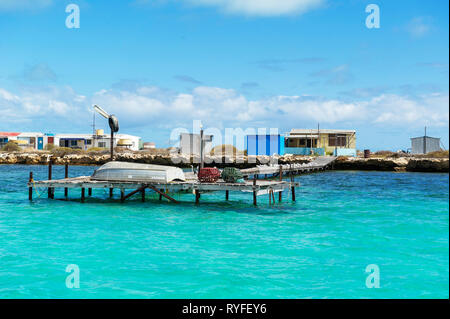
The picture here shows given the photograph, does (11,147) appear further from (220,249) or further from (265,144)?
(220,249)

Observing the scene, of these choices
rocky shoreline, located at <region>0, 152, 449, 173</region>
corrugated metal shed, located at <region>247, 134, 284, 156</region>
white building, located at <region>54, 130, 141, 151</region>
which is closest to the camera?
rocky shoreline, located at <region>0, 152, 449, 173</region>

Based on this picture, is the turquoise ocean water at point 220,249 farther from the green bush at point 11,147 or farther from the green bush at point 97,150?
the green bush at point 11,147

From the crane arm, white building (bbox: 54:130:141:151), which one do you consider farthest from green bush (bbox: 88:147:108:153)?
the crane arm

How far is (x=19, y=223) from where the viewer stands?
2130cm

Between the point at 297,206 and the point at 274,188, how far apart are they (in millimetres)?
2458

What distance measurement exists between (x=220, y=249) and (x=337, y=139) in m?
59.6

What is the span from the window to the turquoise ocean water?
143 ft

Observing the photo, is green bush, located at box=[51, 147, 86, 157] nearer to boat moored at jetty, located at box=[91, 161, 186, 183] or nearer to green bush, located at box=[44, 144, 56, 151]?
green bush, located at box=[44, 144, 56, 151]

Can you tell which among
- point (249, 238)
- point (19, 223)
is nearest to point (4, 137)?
point (19, 223)

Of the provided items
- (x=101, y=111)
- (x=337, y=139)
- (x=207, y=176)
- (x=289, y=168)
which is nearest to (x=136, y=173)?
(x=207, y=176)

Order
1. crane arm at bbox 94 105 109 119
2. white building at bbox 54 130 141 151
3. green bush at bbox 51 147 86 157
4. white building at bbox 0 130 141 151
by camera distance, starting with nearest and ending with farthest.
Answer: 1. crane arm at bbox 94 105 109 119
2. green bush at bbox 51 147 86 157
3. white building at bbox 54 130 141 151
4. white building at bbox 0 130 141 151

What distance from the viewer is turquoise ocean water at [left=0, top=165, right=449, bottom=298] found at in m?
12.5

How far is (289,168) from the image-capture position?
4672 cm
